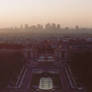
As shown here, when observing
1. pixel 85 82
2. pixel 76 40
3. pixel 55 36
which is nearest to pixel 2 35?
pixel 55 36

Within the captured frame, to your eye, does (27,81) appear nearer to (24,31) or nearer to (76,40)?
(76,40)

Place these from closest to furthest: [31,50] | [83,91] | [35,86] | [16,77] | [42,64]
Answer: [83,91] < [35,86] < [16,77] < [42,64] < [31,50]

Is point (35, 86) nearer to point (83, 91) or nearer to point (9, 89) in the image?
point (9, 89)

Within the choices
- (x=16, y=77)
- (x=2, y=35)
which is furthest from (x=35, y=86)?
(x=2, y=35)

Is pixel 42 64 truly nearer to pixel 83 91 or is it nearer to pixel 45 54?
pixel 45 54

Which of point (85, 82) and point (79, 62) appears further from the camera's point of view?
point (79, 62)

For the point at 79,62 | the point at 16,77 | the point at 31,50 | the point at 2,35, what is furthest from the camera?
the point at 2,35

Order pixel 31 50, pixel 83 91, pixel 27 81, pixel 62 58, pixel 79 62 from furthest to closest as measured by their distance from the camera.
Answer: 1. pixel 31 50
2. pixel 62 58
3. pixel 79 62
4. pixel 27 81
5. pixel 83 91

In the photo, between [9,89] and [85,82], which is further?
[85,82]

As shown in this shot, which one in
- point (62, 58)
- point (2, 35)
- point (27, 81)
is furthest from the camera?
point (2, 35)
